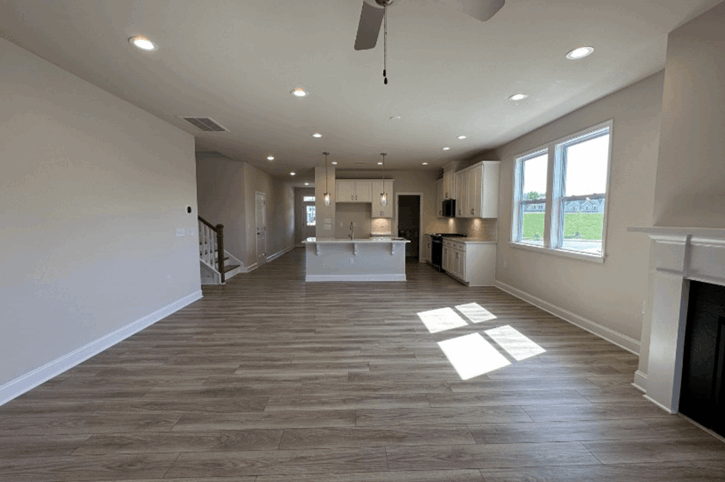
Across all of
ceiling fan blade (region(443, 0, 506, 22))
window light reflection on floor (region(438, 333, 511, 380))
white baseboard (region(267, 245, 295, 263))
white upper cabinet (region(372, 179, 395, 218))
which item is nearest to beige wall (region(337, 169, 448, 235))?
white upper cabinet (region(372, 179, 395, 218))

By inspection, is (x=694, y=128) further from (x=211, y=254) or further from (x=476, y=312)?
(x=211, y=254)

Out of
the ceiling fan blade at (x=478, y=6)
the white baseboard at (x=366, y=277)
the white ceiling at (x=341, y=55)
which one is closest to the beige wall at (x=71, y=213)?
the white ceiling at (x=341, y=55)

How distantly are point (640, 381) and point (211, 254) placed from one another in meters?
6.86

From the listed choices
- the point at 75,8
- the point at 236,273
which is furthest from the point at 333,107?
the point at 236,273

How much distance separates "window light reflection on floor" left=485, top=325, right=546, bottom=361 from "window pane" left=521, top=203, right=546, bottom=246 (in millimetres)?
1834

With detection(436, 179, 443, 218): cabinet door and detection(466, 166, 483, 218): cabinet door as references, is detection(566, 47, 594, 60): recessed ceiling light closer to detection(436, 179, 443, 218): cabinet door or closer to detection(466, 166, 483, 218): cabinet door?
detection(466, 166, 483, 218): cabinet door

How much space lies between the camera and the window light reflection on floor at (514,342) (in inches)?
121

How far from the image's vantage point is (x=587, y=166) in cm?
383

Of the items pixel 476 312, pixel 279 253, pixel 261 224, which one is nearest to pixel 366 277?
pixel 476 312

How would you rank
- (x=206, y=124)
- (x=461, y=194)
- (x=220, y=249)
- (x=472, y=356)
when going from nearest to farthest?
(x=472, y=356) → (x=206, y=124) → (x=220, y=249) → (x=461, y=194)

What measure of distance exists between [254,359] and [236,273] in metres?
4.77

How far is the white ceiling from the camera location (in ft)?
6.57

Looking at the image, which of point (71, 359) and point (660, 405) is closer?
point (660, 405)

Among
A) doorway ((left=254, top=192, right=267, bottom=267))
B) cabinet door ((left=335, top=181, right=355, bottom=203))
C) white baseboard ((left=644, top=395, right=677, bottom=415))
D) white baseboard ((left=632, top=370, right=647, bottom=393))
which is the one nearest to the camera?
white baseboard ((left=644, top=395, right=677, bottom=415))
